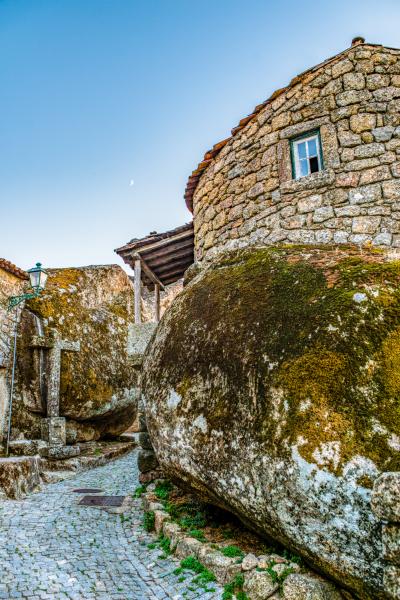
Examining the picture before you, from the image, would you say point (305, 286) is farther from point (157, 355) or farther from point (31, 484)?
point (31, 484)

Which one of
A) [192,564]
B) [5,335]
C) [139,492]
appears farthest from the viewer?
[5,335]

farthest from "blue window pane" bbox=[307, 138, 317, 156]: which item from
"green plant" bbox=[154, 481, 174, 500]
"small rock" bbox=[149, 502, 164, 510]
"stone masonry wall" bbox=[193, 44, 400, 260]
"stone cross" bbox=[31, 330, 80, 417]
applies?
"stone cross" bbox=[31, 330, 80, 417]

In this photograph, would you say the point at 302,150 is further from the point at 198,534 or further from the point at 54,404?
the point at 54,404

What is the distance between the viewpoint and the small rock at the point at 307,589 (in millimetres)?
Answer: 2795

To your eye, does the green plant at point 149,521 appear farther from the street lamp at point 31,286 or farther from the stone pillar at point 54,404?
the stone pillar at point 54,404

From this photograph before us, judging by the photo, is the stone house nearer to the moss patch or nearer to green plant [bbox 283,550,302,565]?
the moss patch

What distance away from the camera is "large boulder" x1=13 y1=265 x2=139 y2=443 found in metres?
10.0

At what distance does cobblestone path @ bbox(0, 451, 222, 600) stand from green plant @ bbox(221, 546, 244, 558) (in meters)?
0.30

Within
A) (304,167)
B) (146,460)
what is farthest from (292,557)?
(304,167)

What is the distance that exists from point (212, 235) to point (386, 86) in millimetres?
3665

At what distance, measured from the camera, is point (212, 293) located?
14.8 ft

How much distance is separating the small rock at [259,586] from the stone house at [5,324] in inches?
283

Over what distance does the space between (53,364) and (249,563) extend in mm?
7959

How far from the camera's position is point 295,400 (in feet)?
10.3
